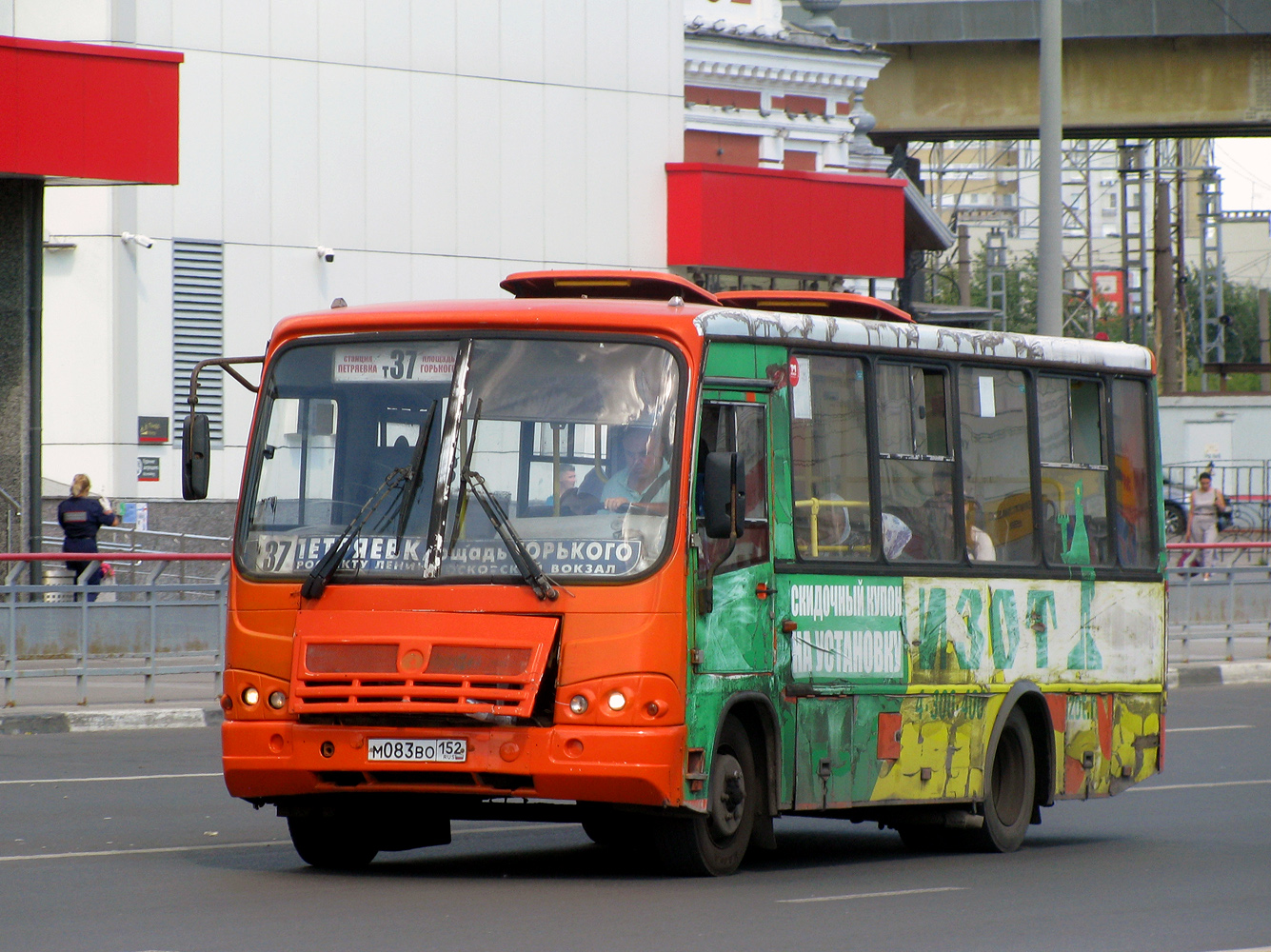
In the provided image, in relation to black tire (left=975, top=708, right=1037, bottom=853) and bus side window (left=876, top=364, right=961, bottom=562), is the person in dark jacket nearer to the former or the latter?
black tire (left=975, top=708, right=1037, bottom=853)

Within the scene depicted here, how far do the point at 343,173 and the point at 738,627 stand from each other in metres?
22.7

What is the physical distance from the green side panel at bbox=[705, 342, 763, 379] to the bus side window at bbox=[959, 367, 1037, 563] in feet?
6.28

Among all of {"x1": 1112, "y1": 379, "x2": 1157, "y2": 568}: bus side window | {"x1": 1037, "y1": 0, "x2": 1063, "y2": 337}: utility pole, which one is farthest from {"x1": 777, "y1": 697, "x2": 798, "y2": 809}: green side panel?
{"x1": 1037, "y1": 0, "x2": 1063, "y2": 337}: utility pole

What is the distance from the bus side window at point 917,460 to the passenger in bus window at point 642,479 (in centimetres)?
177

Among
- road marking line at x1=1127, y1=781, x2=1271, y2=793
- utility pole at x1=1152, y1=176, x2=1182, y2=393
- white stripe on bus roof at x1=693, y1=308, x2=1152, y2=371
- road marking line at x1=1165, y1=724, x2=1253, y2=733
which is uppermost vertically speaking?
utility pole at x1=1152, y1=176, x2=1182, y2=393

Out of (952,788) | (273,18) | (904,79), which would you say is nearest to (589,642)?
(952,788)

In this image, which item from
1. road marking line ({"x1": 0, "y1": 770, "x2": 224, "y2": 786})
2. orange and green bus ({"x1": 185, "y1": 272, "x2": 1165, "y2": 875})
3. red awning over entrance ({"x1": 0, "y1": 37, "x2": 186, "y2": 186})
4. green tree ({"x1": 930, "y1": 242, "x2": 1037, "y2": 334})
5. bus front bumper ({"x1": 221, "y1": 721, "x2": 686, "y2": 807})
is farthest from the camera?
green tree ({"x1": 930, "y1": 242, "x2": 1037, "y2": 334})

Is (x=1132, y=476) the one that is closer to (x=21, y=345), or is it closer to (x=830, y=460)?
(x=830, y=460)

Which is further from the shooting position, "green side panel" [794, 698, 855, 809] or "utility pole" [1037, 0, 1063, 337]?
"utility pole" [1037, 0, 1063, 337]

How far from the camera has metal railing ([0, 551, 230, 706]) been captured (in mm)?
18484

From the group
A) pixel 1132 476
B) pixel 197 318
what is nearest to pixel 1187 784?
pixel 1132 476

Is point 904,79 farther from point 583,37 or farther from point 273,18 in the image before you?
point 273,18

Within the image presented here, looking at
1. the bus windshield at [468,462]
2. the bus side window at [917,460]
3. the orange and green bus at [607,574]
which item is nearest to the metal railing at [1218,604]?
the orange and green bus at [607,574]

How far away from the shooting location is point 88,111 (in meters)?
24.0
